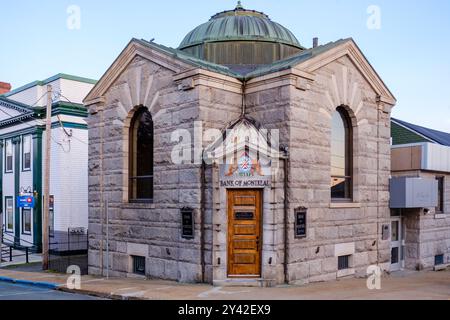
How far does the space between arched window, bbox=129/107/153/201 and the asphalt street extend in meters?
3.93

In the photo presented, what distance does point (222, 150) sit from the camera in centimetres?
1284

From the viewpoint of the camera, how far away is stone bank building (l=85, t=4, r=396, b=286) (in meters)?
12.8

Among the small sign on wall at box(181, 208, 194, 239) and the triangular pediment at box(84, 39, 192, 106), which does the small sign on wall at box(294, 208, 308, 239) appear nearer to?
the small sign on wall at box(181, 208, 194, 239)

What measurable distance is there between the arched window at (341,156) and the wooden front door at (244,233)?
11.5 feet

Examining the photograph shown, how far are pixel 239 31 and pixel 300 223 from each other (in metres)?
8.59

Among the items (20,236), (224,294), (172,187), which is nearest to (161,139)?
(172,187)

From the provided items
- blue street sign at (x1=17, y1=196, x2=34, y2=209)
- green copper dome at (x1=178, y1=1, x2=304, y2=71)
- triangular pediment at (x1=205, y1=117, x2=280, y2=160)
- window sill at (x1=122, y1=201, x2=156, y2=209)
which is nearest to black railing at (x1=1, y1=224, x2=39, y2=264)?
blue street sign at (x1=17, y1=196, x2=34, y2=209)

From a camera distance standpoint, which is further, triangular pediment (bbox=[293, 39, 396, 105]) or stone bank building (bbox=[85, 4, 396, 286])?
triangular pediment (bbox=[293, 39, 396, 105])

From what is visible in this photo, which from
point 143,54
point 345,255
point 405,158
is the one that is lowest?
point 345,255

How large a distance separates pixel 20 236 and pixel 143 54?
1642 centimetres

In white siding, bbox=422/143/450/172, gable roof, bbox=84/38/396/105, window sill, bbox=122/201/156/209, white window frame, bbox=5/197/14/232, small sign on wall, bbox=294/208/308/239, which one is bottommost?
white window frame, bbox=5/197/14/232

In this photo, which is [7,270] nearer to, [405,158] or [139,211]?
[139,211]

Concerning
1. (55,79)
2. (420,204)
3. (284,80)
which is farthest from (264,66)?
(55,79)

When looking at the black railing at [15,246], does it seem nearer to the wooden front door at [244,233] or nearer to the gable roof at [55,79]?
the gable roof at [55,79]
